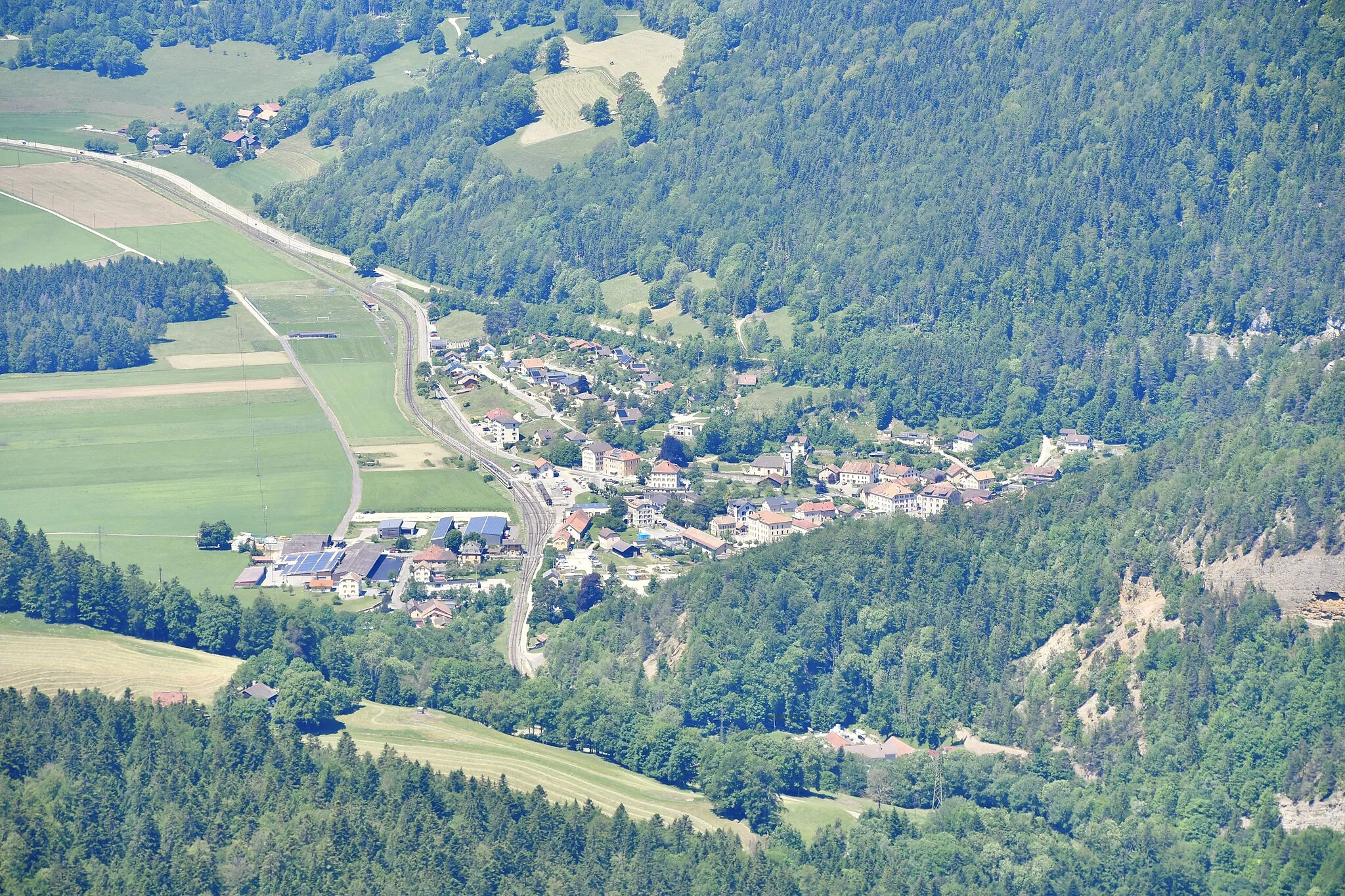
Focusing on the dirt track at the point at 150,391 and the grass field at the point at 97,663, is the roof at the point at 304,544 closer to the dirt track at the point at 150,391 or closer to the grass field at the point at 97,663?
the grass field at the point at 97,663

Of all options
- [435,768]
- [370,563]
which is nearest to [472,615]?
[370,563]

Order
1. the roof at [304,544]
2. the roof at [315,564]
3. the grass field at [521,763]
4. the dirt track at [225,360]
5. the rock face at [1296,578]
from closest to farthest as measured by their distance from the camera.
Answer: the grass field at [521,763]
the rock face at [1296,578]
the roof at [315,564]
the roof at [304,544]
the dirt track at [225,360]

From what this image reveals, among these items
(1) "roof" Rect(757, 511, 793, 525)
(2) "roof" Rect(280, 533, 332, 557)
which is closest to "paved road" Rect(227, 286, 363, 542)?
(2) "roof" Rect(280, 533, 332, 557)

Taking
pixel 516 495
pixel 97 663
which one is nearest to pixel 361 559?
pixel 516 495

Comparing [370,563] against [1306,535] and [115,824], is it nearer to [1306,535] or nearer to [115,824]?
[115,824]

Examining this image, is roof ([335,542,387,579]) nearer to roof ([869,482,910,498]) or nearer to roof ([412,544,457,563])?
roof ([412,544,457,563])

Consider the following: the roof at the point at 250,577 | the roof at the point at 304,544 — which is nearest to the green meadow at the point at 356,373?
the roof at the point at 304,544
